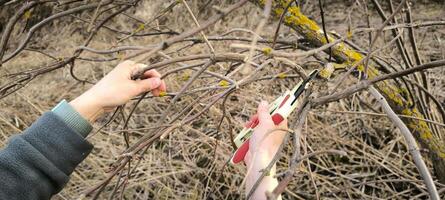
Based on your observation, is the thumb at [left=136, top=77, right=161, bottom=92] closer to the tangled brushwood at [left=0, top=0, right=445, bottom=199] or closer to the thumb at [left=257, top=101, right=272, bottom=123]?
the tangled brushwood at [left=0, top=0, right=445, bottom=199]

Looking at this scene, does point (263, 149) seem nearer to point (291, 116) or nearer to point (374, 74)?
point (374, 74)

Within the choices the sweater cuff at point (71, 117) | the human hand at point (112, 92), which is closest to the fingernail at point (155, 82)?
the human hand at point (112, 92)

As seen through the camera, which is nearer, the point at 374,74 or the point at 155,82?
the point at 155,82

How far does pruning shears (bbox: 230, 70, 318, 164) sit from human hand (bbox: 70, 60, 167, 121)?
0.29 meters

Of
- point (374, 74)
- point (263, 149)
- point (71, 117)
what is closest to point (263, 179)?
point (263, 149)

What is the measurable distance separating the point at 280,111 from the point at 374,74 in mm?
562

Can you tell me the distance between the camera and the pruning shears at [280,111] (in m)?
1.19

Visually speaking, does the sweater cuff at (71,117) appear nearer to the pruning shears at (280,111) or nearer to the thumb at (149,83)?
the thumb at (149,83)

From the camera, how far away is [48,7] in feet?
17.8

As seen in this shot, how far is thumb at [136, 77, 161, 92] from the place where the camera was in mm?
1282

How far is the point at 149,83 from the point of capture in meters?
1.29

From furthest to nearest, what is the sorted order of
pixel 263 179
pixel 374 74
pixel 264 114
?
pixel 374 74
pixel 264 114
pixel 263 179

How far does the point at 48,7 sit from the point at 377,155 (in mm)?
4293

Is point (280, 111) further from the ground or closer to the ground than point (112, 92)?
further from the ground
